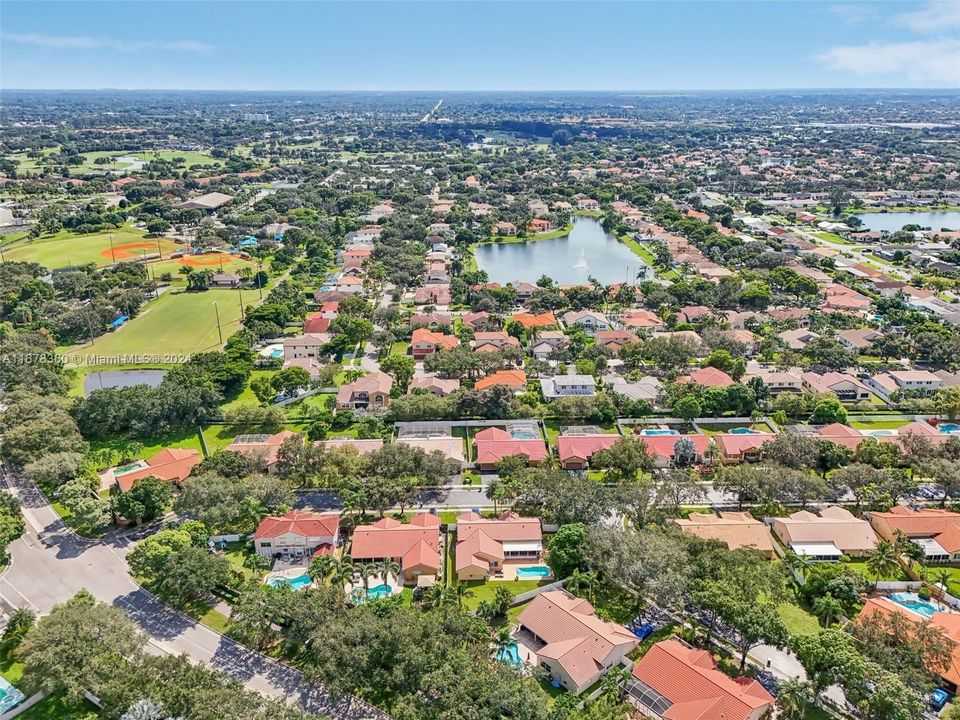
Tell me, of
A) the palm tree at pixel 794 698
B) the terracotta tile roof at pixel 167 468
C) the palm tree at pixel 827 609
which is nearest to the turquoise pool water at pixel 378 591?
the terracotta tile roof at pixel 167 468

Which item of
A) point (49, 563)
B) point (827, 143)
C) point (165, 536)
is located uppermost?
point (827, 143)

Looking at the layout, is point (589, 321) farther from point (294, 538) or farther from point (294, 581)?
point (294, 581)

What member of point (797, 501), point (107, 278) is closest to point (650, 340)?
point (797, 501)

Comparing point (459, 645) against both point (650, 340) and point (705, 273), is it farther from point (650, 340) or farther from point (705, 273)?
point (705, 273)

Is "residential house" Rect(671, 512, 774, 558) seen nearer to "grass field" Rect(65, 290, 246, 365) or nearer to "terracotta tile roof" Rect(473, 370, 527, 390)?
"terracotta tile roof" Rect(473, 370, 527, 390)

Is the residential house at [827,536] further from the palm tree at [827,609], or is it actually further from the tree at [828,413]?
the tree at [828,413]
